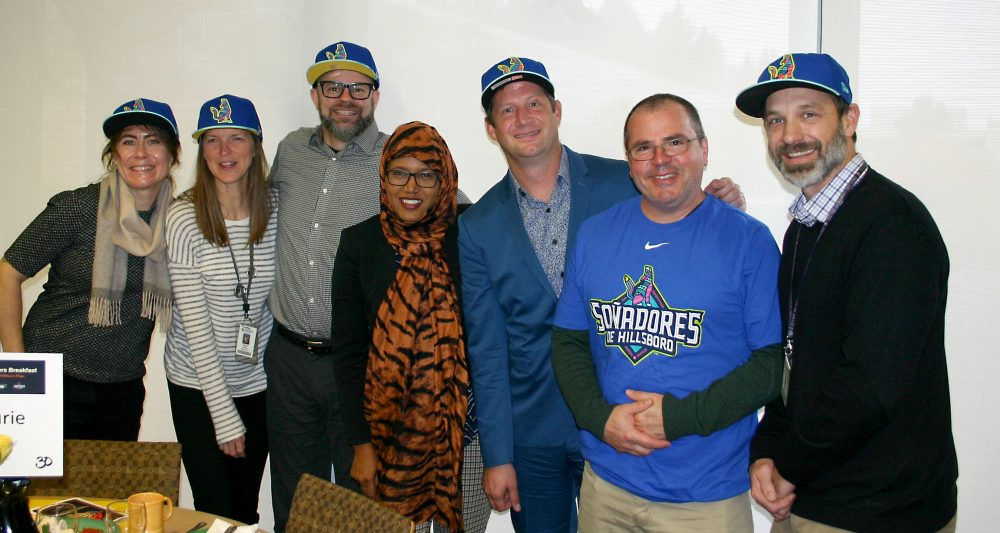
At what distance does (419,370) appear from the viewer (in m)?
2.50

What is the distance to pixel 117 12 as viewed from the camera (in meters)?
3.60

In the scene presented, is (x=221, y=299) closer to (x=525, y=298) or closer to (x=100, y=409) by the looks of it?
(x=100, y=409)

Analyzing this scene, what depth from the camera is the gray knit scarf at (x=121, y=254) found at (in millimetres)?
2678

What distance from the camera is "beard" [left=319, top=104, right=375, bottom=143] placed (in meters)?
2.91

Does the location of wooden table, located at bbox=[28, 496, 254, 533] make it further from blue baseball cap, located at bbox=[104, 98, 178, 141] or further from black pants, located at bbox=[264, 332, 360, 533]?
blue baseball cap, located at bbox=[104, 98, 178, 141]

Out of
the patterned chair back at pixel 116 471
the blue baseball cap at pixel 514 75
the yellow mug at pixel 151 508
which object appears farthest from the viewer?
the blue baseball cap at pixel 514 75

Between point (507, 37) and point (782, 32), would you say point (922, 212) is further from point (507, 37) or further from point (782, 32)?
point (507, 37)

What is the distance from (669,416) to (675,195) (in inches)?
22.3

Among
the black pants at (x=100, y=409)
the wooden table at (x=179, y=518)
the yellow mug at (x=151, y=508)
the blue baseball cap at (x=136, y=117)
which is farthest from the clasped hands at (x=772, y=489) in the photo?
the blue baseball cap at (x=136, y=117)

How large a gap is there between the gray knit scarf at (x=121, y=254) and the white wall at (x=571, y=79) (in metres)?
1.04

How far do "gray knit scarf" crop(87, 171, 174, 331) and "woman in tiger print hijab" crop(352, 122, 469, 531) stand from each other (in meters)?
0.92

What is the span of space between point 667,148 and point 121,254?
205 centimetres

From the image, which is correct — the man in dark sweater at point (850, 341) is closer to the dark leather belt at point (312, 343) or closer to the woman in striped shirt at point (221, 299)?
the dark leather belt at point (312, 343)

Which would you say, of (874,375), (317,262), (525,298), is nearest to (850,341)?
(874,375)
